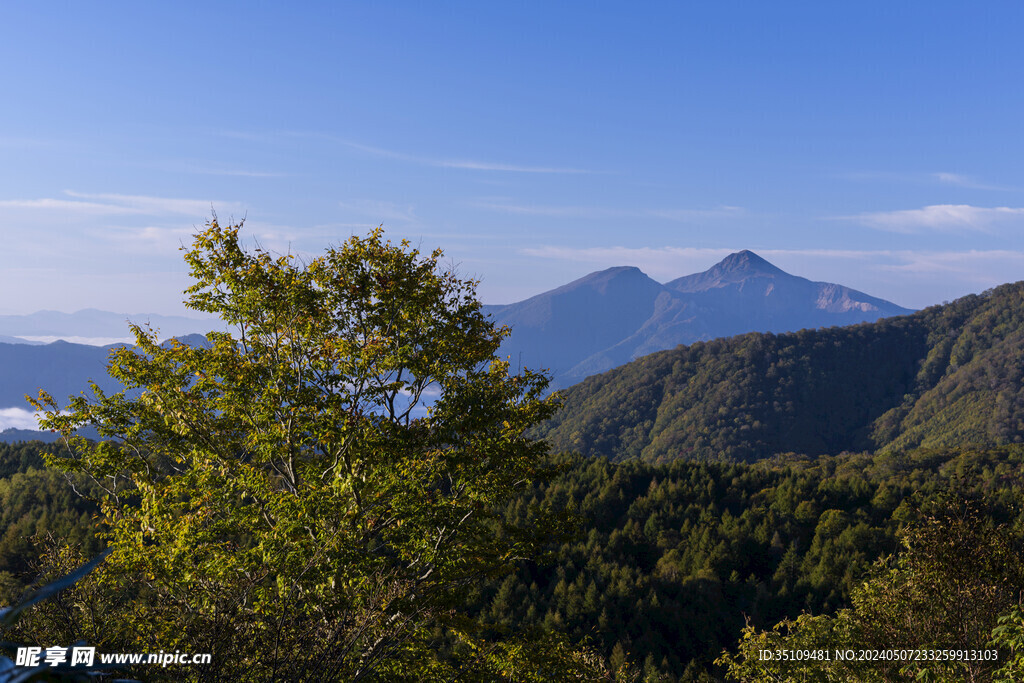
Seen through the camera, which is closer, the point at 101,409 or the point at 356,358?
the point at 101,409

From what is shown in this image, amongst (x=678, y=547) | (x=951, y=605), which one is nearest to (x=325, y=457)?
(x=951, y=605)

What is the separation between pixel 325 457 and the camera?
1452 centimetres

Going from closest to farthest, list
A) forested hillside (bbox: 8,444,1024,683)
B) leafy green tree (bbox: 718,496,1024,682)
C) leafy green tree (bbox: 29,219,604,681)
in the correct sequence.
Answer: leafy green tree (bbox: 29,219,604,681) < leafy green tree (bbox: 718,496,1024,682) < forested hillside (bbox: 8,444,1024,683)

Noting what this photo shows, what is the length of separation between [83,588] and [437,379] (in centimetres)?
839

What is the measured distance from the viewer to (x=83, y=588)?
1295cm

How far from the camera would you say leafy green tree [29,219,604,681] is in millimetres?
11570

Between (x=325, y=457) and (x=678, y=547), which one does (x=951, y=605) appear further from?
(x=678, y=547)

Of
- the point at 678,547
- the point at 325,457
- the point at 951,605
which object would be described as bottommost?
the point at 678,547

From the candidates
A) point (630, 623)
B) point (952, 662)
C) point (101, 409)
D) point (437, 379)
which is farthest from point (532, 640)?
point (630, 623)

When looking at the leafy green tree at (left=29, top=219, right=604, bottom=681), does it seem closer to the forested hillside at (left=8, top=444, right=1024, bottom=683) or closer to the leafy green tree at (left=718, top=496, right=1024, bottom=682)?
the leafy green tree at (left=718, top=496, right=1024, bottom=682)

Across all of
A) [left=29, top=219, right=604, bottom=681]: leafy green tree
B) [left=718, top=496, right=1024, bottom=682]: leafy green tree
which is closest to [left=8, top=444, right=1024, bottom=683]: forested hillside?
[left=718, top=496, right=1024, bottom=682]: leafy green tree

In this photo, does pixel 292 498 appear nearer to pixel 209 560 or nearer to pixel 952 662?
pixel 209 560

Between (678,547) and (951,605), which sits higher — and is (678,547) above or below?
below

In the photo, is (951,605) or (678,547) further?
(678,547)
